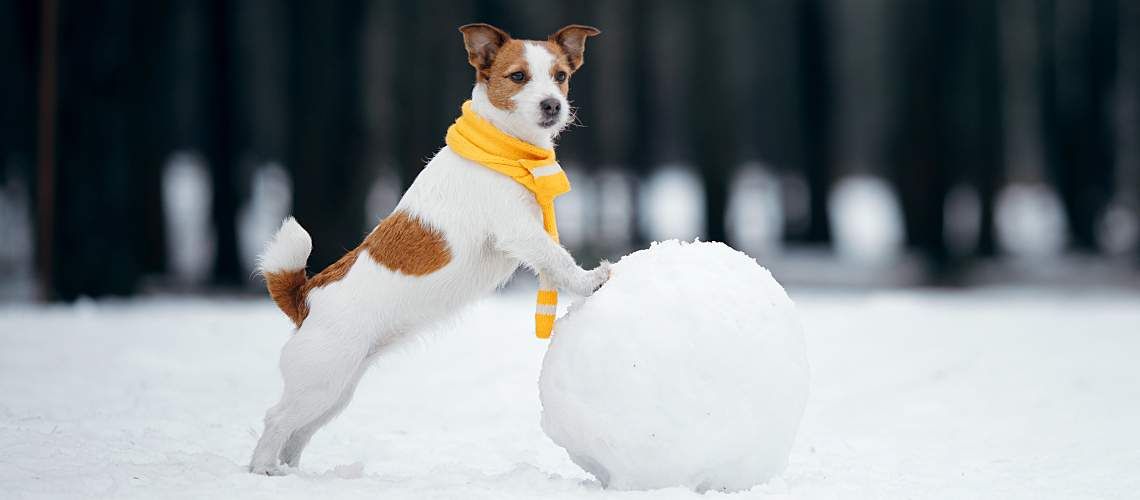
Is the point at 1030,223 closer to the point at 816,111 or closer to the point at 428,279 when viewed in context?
the point at 816,111

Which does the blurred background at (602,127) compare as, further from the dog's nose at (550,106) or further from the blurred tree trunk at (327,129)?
the dog's nose at (550,106)

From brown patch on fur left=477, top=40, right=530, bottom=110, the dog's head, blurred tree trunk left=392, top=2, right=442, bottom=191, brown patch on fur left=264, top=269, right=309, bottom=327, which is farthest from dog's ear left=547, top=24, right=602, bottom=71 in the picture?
blurred tree trunk left=392, top=2, right=442, bottom=191

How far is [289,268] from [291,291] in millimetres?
110

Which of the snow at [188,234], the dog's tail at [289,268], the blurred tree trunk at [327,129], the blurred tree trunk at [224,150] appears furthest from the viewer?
the snow at [188,234]

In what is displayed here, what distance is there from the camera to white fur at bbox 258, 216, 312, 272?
5.27 m

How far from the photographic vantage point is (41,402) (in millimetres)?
6789

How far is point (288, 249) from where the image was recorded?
530 centimetres

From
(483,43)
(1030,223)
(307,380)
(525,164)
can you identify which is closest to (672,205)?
(1030,223)

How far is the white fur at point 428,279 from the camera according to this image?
5.09 metres

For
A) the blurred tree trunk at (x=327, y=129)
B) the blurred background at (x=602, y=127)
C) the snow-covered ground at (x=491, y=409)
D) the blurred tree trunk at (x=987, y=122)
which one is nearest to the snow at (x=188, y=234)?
the blurred background at (x=602, y=127)

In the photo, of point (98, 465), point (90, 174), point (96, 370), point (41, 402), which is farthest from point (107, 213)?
point (98, 465)

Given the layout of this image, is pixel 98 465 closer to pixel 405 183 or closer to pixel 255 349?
A: pixel 255 349

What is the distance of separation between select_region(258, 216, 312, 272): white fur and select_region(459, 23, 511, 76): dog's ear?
1.05 m

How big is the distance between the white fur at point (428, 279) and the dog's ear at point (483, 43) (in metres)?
0.20
